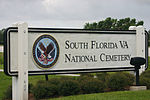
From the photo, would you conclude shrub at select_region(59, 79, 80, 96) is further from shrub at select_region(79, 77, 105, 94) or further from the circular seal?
the circular seal

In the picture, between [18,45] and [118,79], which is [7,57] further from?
[118,79]

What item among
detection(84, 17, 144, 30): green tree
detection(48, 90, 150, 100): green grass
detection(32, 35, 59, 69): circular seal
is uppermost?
detection(84, 17, 144, 30): green tree

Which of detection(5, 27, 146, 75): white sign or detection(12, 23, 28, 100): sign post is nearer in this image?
detection(12, 23, 28, 100): sign post

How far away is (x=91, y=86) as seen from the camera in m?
11.0

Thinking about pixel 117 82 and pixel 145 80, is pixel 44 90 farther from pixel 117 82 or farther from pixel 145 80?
pixel 145 80

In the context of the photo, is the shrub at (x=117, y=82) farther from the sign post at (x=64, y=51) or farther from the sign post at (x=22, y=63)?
the sign post at (x=22, y=63)

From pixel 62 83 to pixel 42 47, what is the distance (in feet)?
4.50

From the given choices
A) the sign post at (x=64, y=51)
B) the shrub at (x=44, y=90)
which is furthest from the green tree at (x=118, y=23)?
the shrub at (x=44, y=90)

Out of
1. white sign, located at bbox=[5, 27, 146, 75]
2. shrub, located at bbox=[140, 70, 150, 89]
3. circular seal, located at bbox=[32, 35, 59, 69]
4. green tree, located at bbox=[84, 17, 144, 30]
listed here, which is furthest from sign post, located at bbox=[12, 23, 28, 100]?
green tree, located at bbox=[84, 17, 144, 30]

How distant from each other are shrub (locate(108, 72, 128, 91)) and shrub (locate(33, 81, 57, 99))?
6.94 feet

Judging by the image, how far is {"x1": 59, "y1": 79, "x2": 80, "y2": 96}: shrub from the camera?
1062 cm

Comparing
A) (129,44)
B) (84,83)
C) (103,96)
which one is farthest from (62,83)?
(129,44)

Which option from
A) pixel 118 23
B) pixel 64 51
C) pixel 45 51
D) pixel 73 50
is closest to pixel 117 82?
pixel 73 50

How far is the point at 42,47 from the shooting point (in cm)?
1112
